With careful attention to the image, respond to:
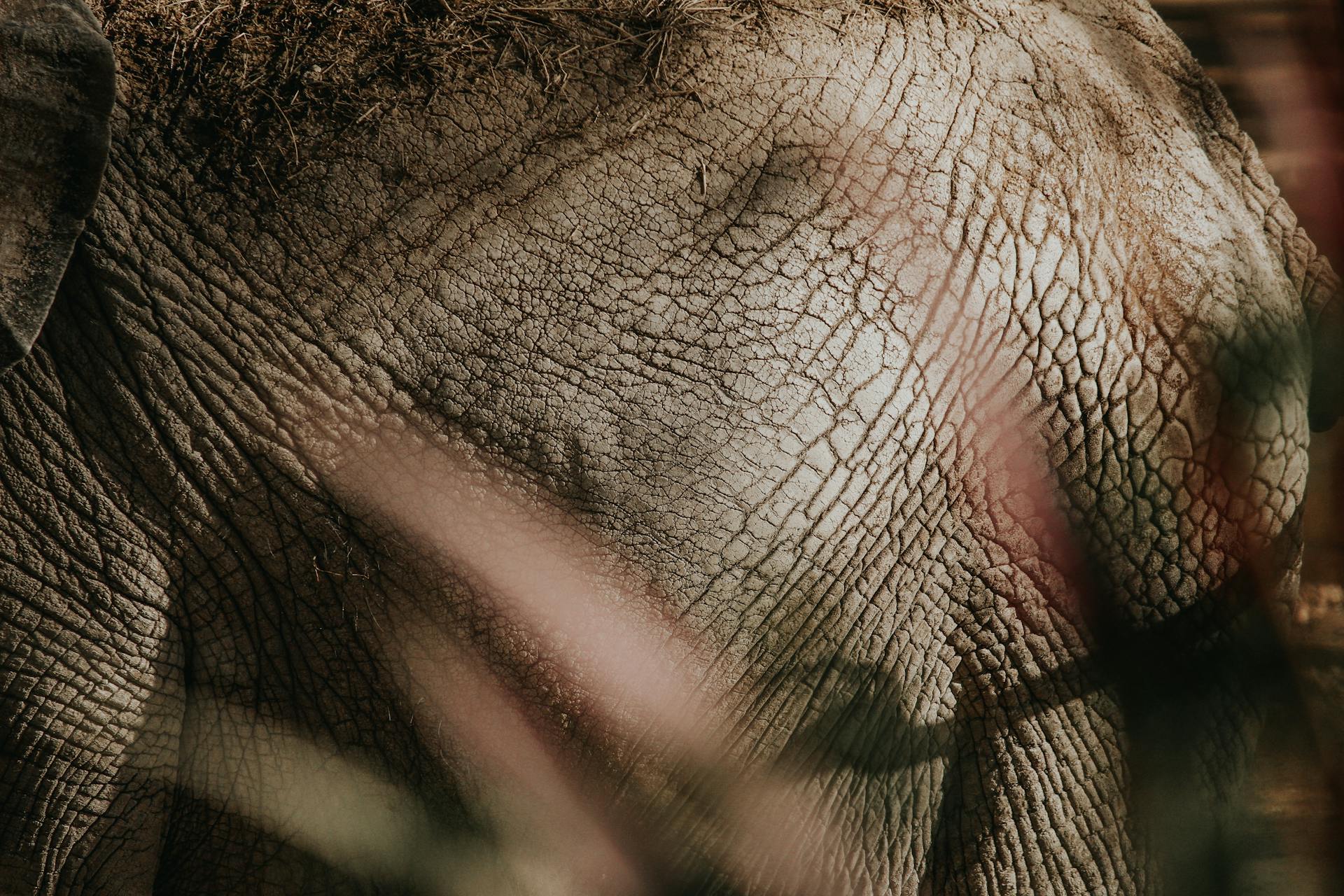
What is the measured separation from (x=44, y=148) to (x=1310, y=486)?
4731mm

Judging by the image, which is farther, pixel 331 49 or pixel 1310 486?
pixel 1310 486

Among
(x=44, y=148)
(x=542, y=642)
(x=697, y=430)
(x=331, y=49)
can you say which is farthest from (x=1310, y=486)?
(x=44, y=148)

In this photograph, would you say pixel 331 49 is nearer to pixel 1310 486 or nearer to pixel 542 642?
pixel 542 642

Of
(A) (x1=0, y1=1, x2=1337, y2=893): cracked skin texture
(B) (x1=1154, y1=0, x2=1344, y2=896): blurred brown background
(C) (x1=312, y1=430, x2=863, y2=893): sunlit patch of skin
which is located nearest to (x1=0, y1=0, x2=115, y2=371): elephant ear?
(A) (x1=0, y1=1, x2=1337, y2=893): cracked skin texture

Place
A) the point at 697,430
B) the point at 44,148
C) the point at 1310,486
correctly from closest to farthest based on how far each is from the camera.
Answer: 1. the point at 44,148
2. the point at 697,430
3. the point at 1310,486

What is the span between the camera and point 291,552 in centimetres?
222

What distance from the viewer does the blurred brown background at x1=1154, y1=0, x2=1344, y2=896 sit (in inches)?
124

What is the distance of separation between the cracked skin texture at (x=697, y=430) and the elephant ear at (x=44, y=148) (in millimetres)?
159

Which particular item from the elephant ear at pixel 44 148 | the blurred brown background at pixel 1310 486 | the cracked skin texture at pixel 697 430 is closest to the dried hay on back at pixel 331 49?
the cracked skin texture at pixel 697 430

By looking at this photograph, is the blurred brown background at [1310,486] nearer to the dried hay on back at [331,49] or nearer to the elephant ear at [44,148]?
the dried hay on back at [331,49]

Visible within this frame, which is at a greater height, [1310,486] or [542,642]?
[542,642]

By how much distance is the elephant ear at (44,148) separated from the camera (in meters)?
1.93

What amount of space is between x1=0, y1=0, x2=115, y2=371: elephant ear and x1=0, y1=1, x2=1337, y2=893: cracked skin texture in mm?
159

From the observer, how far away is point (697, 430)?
7.22 feet
